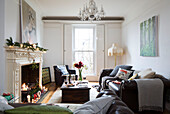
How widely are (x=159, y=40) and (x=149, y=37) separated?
1.45 feet

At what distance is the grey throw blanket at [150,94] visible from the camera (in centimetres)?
273

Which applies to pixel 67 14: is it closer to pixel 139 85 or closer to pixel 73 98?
pixel 73 98

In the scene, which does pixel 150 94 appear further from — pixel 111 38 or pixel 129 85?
pixel 111 38

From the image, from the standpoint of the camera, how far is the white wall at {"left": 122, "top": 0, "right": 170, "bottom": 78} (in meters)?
3.20

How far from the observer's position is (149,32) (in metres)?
3.90

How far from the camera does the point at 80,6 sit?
5.01 meters

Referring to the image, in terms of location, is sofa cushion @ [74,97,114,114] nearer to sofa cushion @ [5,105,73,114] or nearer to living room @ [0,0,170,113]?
sofa cushion @ [5,105,73,114]

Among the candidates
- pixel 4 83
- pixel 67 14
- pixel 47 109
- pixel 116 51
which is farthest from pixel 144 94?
pixel 67 14

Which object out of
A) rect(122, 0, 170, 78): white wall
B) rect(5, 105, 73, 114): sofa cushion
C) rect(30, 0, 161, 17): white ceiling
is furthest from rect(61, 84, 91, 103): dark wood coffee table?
rect(30, 0, 161, 17): white ceiling

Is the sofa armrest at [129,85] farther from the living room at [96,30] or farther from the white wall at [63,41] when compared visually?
the white wall at [63,41]

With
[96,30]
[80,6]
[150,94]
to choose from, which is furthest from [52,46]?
[150,94]

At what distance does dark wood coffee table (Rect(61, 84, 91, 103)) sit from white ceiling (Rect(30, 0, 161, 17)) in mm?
2674

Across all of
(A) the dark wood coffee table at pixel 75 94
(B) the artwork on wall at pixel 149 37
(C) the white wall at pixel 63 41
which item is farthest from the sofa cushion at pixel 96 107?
(C) the white wall at pixel 63 41

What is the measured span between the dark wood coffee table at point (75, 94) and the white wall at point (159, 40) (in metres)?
1.76
